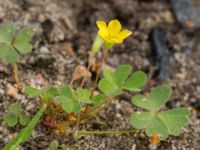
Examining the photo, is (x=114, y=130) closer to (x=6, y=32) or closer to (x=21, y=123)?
(x=21, y=123)

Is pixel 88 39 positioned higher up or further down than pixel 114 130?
higher up

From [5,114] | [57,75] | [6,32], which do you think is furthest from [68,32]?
[5,114]

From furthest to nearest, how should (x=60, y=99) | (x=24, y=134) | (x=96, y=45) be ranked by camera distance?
1. (x=96, y=45)
2. (x=60, y=99)
3. (x=24, y=134)

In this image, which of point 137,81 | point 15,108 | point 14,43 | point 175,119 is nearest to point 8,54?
point 14,43

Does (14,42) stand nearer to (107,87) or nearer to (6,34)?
(6,34)

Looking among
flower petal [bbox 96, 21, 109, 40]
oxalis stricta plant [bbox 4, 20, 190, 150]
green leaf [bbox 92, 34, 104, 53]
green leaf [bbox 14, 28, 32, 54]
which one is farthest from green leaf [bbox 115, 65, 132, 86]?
green leaf [bbox 14, 28, 32, 54]

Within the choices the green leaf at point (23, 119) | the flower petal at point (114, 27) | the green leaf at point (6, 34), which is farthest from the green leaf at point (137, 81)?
the green leaf at point (6, 34)

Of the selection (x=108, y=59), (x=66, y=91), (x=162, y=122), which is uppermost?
(x=108, y=59)
